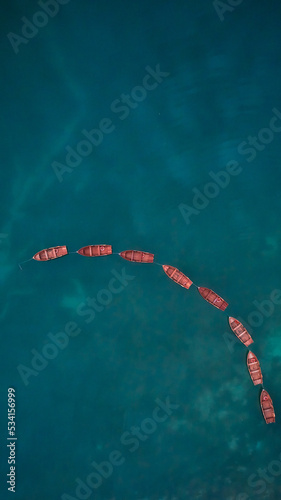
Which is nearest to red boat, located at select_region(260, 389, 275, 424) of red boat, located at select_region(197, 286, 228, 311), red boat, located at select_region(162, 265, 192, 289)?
red boat, located at select_region(197, 286, 228, 311)

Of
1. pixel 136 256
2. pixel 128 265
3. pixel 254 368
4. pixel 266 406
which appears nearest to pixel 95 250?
pixel 128 265

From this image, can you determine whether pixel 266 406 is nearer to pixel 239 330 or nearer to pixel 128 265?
pixel 239 330

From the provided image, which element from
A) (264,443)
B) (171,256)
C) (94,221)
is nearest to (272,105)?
(171,256)

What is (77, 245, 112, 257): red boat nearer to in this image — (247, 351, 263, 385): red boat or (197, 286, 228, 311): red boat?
(197, 286, 228, 311): red boat

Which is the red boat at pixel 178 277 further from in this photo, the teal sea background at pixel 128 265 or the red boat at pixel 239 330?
the red boat at pixel 239 330

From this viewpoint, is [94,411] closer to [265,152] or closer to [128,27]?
[265,152]
